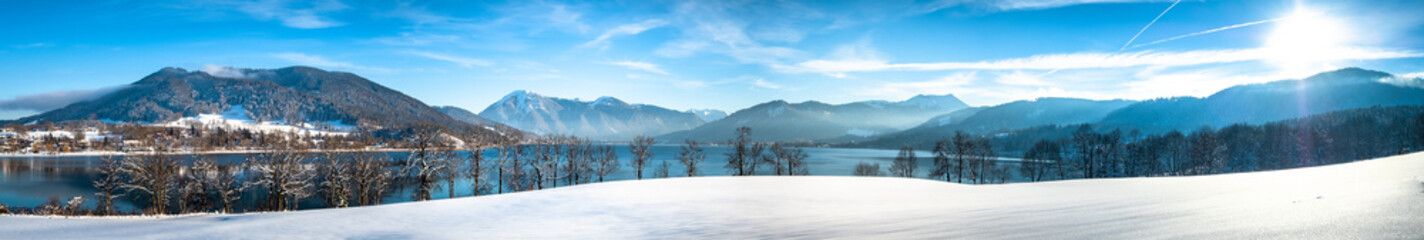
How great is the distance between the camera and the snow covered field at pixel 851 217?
4.85m

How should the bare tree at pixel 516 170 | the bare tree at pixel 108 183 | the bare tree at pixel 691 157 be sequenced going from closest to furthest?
the bare tree at pixel 108 183 → the bare tree at pixel 516 170 → the bare tree at pixel 691 157

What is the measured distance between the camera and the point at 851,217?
8773 mm

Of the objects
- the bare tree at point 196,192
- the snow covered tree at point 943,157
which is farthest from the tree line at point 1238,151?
the bare tree at point 196,192

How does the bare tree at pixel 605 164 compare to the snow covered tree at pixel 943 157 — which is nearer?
the bare tree at pixel 605 164

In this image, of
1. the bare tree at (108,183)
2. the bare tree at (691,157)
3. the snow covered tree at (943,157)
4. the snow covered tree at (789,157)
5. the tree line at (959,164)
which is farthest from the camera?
the tree line at (959,164)

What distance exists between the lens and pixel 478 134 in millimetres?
36844

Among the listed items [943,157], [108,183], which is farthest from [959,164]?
[108,183]

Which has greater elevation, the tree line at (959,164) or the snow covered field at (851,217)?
the snow covered field at (851,217)

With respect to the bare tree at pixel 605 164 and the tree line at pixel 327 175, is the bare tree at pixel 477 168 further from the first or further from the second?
the bare tree at pixel 605 164

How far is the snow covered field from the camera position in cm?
485

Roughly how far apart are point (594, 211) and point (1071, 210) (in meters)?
8.32

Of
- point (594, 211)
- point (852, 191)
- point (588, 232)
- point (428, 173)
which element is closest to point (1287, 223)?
point (588, 232)

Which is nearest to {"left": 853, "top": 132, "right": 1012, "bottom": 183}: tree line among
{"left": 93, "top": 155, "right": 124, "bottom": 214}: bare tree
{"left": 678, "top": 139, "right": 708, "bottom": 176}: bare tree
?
{"left": 678, "top": 139, "right": 708, "bottom": 176}: bare tree

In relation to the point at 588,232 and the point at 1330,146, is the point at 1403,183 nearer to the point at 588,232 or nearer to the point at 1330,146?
the point at 588,232
